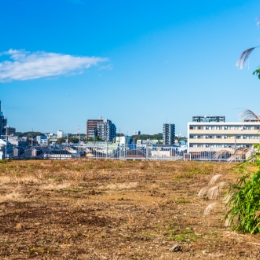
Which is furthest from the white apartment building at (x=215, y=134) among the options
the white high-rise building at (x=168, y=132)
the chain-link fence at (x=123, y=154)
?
the white high-rise building at (x=168, y=132)

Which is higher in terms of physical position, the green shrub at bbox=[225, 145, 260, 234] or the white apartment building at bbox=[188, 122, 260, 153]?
the white apartment building at bbox=[188, 122, 260, 153]

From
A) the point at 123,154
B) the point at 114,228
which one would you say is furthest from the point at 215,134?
the point at 114,228

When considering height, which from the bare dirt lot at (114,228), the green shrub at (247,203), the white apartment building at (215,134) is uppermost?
the white apartment building at (215,134)

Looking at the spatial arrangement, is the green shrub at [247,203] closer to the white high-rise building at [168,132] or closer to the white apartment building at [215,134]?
the white apartment building at [215,134]

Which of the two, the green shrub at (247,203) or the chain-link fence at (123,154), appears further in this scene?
the chain-link fence at (123,154)

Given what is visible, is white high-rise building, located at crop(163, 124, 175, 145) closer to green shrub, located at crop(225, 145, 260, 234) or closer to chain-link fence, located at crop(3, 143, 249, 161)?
chain-link fence, located at crop(3, 143, 249, 161)

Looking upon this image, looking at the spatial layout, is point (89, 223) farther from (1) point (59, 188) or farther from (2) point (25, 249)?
(1) point (59, 188)

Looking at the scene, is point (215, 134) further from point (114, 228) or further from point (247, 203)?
point (247, 203)

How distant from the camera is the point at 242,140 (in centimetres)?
6931

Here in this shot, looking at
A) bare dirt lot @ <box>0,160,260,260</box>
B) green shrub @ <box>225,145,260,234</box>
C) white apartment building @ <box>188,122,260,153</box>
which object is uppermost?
white apartment building @ <box>188,122,260,153</box>

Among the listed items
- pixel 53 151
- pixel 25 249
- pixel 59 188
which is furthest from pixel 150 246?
pixel 53 151

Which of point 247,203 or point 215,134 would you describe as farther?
point 215,134

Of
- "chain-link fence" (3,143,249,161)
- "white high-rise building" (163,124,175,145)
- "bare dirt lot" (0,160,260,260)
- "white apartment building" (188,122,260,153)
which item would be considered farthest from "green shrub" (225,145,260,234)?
"white high-rise building" (163,124,175,145)

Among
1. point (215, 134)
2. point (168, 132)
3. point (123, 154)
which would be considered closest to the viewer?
point (123, 154)
